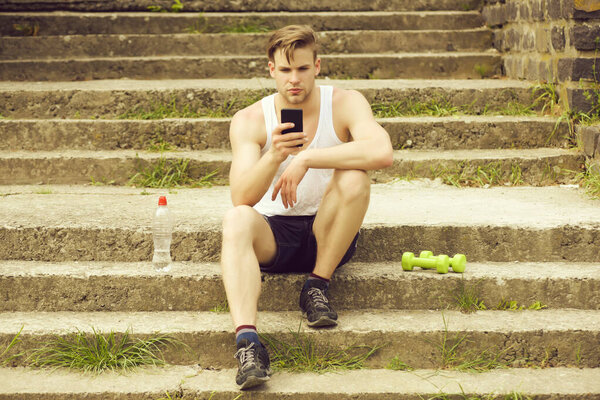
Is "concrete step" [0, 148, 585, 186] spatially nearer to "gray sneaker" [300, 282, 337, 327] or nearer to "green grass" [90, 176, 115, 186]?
"green grass" [90, 176, 115, 186]

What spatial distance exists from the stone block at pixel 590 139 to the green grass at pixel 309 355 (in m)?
2.42

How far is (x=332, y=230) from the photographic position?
133 inches

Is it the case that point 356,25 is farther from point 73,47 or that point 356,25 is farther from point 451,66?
point 73,47

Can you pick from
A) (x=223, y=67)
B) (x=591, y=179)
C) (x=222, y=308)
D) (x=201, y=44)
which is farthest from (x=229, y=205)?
(x=201, y=44)

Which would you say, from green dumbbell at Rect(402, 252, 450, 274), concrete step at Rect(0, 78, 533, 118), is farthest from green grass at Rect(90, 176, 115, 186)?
green dumbbell at Rect(402, 252, 450, 274)

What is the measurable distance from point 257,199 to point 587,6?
10.0ft

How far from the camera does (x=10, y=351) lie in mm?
3350

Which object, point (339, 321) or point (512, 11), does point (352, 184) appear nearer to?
point (339, 321)

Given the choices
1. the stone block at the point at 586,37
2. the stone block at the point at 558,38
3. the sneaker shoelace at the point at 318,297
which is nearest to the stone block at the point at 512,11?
the stone block at the point at 558,38

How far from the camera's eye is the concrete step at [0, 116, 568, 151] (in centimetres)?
518

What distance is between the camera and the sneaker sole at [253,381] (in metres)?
2.97

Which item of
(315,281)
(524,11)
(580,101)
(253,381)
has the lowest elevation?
(253,381)

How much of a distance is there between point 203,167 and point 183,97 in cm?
83

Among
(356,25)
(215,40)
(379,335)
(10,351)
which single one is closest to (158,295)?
(10,351)
